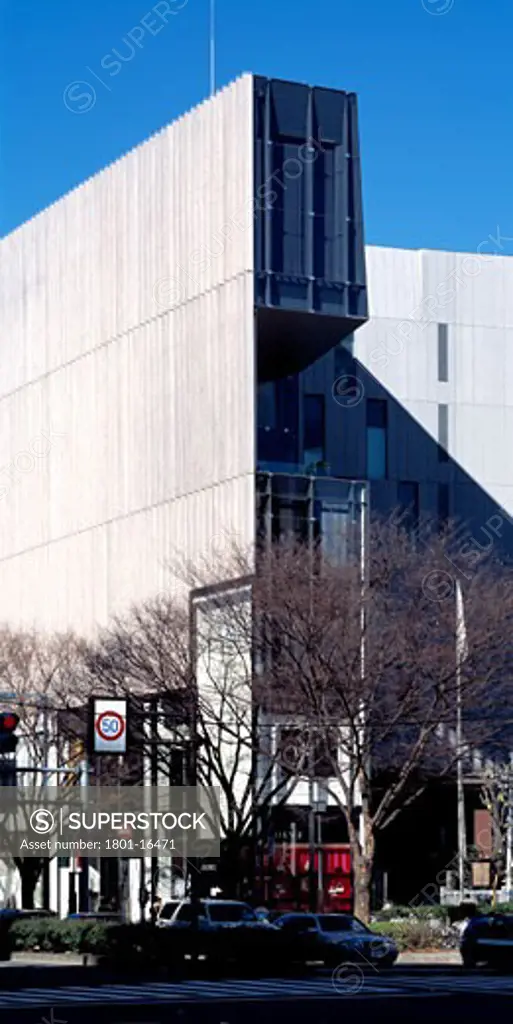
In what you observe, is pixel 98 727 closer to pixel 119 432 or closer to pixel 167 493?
pixel 167 493

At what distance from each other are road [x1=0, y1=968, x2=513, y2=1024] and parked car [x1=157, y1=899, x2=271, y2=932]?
4.01 m

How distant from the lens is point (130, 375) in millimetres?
74688

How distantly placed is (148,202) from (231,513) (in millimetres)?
15044

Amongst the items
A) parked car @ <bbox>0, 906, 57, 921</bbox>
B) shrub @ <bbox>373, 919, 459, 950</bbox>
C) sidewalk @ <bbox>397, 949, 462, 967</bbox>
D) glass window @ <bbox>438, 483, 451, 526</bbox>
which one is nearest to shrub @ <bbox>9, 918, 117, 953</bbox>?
parked car @ <bbox>0, 906, 57, 921</bbox>

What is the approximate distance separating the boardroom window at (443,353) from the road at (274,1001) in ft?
162

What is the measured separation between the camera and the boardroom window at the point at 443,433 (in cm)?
8756

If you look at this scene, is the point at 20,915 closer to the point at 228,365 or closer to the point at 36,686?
the point at 36,686

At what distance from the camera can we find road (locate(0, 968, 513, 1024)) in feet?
93.2

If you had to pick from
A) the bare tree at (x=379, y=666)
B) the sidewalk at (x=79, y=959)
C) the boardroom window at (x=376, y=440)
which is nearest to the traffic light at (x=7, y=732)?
the sidewalk at (x=79, y=959)

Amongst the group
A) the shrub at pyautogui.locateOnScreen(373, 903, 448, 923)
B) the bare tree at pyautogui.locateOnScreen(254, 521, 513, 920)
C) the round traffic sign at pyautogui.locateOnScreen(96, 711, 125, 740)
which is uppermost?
the bare tree at pyautogui.locateOnScreen(254, 521, 513, 920)

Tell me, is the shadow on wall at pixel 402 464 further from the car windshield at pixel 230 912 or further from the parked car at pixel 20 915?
the car windshield at pixel 230 912

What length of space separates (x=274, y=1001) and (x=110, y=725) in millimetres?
13103

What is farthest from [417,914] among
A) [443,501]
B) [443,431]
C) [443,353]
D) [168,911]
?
[443,353]

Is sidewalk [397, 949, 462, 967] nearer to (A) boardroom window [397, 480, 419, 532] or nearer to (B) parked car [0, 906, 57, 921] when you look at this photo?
(B) parked car [0, 906, 57, 921]
